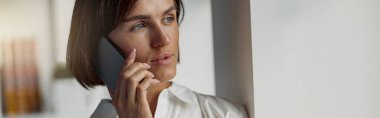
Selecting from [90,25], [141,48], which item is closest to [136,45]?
[141,48]

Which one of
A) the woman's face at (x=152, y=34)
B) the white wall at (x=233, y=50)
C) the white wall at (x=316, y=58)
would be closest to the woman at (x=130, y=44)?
the woman's face at (x=152, y=34)

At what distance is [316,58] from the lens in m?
1.41

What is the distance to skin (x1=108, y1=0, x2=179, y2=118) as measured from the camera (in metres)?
1.30

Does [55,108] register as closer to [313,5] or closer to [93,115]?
[93,115]

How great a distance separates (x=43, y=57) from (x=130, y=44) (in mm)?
208

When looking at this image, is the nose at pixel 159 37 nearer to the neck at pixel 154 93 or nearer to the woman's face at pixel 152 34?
the woman's face at pixel 152 34

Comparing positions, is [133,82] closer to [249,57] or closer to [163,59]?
[163,59]

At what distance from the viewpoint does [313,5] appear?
1.39m

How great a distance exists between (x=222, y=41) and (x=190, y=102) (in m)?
0.17

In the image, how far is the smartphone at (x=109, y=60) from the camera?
1.30 metres

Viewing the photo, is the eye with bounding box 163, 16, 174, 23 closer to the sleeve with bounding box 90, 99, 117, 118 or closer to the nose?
the nose

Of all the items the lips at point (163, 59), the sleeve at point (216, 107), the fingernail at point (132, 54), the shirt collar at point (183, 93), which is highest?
the fingernail at point (132, 54)

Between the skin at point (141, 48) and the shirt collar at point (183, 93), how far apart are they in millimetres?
54

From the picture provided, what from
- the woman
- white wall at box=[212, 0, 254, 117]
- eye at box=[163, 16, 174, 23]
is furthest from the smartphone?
white wall at box=[212, 0, 254, 117]
